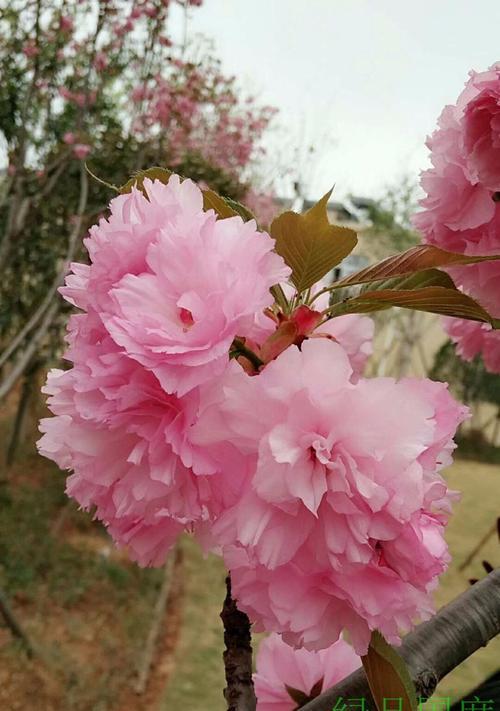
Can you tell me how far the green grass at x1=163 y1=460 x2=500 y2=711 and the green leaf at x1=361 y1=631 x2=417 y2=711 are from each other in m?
1.92

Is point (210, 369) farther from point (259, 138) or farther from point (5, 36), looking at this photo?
point (259, 138)

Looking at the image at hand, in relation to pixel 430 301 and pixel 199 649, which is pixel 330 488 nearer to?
pixel 430 301

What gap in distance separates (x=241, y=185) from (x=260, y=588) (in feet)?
16.1

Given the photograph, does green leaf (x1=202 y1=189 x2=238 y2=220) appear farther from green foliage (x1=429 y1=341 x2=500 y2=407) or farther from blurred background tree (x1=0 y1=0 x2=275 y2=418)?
green foliage (x1=429 y1=341 x2=500 y2=407)

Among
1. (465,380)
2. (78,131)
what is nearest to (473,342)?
(78,131)

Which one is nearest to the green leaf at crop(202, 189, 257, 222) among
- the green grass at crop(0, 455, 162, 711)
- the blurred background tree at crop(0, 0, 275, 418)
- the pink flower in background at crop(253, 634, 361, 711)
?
the pink flower in background at crop(253, 634, 361, 711)

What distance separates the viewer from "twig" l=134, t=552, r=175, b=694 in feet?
9.45

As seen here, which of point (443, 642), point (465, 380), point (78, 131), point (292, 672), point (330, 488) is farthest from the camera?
point (465, 380)

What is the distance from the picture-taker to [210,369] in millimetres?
291

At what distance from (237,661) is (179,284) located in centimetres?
19

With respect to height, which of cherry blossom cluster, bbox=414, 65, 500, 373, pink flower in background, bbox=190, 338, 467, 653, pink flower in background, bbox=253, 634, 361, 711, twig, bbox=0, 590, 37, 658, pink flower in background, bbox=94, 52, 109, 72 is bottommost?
twig, bbox=0, 590, 37, 658

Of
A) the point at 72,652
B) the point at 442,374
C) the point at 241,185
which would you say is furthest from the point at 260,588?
the point at 442,374

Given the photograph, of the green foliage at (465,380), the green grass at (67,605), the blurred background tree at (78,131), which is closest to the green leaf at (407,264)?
the blurred background tree at (78,131)

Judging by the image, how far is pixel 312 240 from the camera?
353mm
